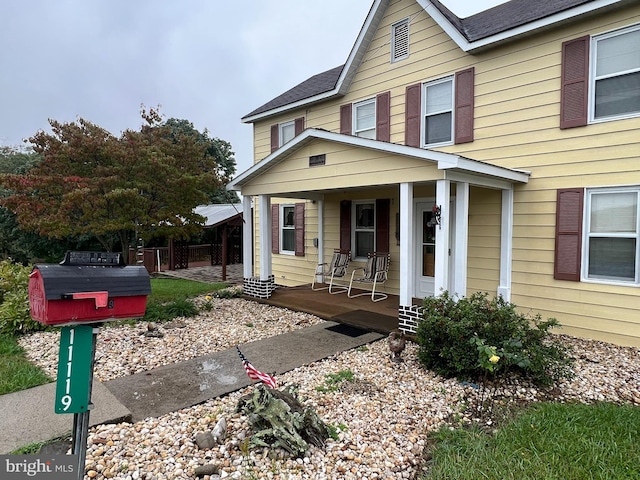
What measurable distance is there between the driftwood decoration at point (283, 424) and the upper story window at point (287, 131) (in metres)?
8.01

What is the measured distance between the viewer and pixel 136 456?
2.61 m

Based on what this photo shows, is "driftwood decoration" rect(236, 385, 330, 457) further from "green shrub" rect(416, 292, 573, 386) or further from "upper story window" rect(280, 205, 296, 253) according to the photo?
"upper story window" rect(280, 205, 296, 253)

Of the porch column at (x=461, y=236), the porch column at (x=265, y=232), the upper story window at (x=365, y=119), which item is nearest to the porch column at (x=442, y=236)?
the porch column at (x=461, y=236)

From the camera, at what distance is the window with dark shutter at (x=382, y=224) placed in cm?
827

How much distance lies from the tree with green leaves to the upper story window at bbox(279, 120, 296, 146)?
2829 millimetres

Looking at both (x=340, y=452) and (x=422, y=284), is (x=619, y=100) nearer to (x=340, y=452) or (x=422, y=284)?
(x=422, y=284)

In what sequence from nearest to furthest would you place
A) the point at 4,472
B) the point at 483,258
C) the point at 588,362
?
the point at 4,472, the point at 588,362, the point at 483,258

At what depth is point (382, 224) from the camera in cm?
834

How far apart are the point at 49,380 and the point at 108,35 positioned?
39.7ft

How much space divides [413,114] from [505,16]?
2269mm

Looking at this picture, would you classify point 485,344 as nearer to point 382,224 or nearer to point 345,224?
point 382,224

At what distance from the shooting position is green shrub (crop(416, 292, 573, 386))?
148 inches

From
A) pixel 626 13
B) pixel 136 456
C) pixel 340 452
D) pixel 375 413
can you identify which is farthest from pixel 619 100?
pixel 136 456

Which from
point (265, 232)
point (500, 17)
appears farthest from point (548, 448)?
point (500, 17)
